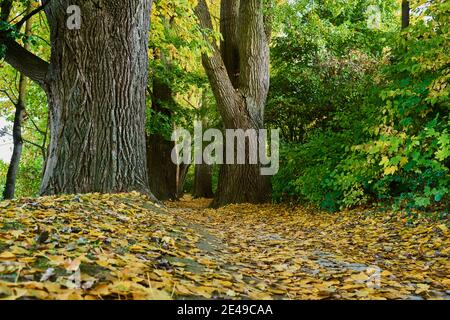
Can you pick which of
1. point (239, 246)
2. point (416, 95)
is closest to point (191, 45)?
point (416, 95)

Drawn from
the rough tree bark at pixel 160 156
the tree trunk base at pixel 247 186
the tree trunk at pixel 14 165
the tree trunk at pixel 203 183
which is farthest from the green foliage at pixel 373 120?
the tree trunk at pixel 203 183

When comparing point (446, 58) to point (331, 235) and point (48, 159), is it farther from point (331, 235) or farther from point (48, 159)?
point (48, 159)

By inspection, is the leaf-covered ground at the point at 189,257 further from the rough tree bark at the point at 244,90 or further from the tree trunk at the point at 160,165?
the tree trunk at the point at 160,165

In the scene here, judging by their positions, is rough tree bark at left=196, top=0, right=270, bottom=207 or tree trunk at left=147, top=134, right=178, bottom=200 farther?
tree trunk at left=147, top=134, right=178, bottom=200

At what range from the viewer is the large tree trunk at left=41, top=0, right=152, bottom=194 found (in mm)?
6078

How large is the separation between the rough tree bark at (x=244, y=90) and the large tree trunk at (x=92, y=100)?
500cm

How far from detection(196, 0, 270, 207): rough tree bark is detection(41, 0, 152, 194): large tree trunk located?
5.00 meters

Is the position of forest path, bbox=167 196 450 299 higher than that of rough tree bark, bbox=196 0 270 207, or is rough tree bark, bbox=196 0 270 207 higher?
rough tree bark, bbox=196 0 270 207

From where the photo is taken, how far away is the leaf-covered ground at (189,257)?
231 cm

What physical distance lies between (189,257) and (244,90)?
8416 millimetres

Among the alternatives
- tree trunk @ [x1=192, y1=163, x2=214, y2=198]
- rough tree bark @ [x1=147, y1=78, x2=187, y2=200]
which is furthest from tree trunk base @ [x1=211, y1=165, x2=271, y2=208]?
tree trunk @ [x1=192, y1=163, x2=214, y2=198]

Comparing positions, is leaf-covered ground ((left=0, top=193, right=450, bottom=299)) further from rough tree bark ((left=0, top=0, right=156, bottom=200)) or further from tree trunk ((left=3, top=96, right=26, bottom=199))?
tree trunk ((left=3, top=96, right=26, bottom=199))
